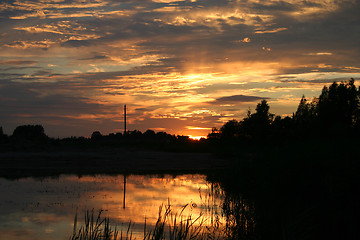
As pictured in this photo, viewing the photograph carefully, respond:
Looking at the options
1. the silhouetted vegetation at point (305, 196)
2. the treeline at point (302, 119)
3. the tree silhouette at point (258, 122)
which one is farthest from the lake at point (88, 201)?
the tree silhouette at point (258, 122)

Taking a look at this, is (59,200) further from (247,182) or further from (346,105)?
(346,105)

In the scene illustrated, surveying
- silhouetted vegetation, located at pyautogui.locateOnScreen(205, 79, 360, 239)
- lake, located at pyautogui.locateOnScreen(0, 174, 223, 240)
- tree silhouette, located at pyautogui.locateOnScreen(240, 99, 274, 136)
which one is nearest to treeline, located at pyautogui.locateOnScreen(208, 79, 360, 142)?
tree silhouette, located at pyautogui.locateOnScreen(240, 99, 274, 136)

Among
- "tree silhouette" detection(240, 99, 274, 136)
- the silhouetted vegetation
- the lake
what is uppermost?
"tree silhouette" detection(240, 99, 274, 136)

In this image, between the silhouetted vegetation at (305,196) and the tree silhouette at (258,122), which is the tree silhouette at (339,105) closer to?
the tree silhouette at (258,122)

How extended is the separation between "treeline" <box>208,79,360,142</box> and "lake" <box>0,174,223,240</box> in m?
31.4

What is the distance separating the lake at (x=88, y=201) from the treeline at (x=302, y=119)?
31.4 m

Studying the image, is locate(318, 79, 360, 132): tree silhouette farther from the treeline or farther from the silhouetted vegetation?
the silhouetted vegetation

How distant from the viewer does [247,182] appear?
16.6 metres

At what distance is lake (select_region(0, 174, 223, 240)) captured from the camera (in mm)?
12070

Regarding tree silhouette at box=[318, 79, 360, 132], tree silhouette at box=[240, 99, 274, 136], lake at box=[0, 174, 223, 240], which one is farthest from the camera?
tree silhouette at box=[240, 99, 274, 136]

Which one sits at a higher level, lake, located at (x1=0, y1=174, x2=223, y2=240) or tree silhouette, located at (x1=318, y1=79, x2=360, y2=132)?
tree silhouette, located at (x1=318, y1=79, x2=360, y2=132)

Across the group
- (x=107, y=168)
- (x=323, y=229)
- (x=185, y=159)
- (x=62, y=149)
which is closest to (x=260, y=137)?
(x=185, y=159)

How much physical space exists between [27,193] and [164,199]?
6.55 metres

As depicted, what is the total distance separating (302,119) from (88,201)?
51.9 meters
